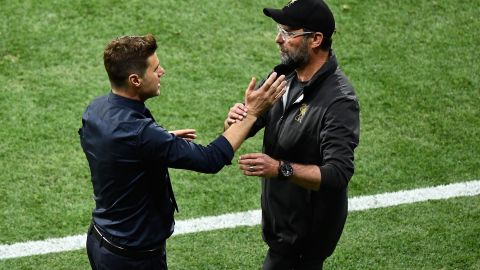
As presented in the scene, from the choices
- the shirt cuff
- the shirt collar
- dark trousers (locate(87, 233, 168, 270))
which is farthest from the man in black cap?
dark trousers (locate(87, 233, 168, 270))

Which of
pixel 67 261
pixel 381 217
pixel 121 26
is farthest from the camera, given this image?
pixel 121 26

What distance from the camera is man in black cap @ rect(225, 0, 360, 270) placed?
520 centimetres

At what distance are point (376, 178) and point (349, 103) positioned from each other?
2962mm

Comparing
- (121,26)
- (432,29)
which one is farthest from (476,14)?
(121,26)

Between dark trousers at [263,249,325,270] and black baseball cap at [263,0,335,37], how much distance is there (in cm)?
139

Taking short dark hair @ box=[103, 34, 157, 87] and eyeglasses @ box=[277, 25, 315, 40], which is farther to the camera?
eyeglasses @ box=[277, 25, 315, 40]

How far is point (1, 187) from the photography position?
8094 mm

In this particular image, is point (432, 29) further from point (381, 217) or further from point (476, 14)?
point (381, 217)

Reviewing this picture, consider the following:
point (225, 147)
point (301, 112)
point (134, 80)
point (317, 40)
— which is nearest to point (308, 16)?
point (317, 40)

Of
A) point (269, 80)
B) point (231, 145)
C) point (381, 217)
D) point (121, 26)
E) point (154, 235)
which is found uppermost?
point (269, 80)

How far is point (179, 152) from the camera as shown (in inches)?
200

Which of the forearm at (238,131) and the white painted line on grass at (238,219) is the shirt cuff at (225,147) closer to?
the forearm at (238,131)

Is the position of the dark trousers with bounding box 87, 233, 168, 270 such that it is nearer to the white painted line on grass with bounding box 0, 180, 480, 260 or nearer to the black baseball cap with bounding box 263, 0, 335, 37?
the black baseball cap with bounding box 263, 0, 335, 37

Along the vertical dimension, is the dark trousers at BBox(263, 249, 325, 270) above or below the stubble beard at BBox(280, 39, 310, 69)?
below
